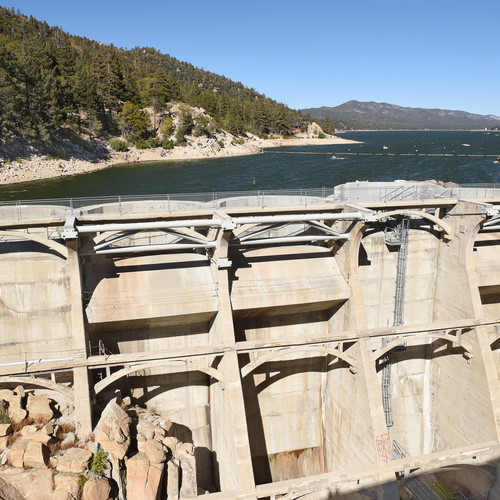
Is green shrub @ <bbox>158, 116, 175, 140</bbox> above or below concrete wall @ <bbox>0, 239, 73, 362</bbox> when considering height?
above

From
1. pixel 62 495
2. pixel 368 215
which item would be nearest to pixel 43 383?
pixel 62 495

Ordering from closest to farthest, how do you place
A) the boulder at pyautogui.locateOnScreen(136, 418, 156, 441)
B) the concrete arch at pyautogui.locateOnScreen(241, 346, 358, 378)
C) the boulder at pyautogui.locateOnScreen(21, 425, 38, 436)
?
1. the boulder at pyautogui.locateOnScreen(21, 425, 38, 436)
2. the boulder at pyautogui.locateOnScreen(136, 418, 156, 441)
3. the concrete arch at pyautogui.locateOnScreen(241, 346, 358, 378)

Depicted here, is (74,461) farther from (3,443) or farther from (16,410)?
(16,410)

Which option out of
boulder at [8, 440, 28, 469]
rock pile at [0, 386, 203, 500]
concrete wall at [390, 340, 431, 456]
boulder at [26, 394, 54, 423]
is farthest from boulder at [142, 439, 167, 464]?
concrete wall at [390, 340, 431, 456]

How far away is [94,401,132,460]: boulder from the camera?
38.7ft

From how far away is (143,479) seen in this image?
11.5m

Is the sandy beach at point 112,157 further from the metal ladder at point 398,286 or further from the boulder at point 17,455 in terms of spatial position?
the metal ladder at point 398,286

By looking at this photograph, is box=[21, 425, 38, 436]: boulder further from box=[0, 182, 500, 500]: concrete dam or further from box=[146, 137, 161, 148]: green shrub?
box=[146, 137, 161, 148]: green shrub

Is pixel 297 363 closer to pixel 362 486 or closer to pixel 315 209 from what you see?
pixel 362 486

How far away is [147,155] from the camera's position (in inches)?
3361

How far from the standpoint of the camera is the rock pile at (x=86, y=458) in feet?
34.9

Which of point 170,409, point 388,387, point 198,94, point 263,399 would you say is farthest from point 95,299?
point 198,94

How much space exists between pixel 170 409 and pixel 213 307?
186 inches

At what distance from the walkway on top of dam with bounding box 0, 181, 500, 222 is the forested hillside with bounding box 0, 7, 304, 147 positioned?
47.5 metres
